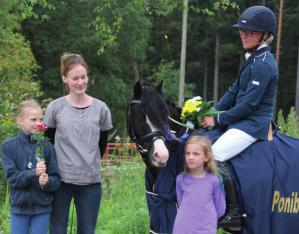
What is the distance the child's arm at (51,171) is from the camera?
433 centimetres

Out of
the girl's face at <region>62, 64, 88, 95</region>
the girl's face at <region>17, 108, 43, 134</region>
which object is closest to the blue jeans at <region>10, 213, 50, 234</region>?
the girl's face at <region>17, 108, 43, 134</region>

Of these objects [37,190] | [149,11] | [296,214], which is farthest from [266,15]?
[149,11]

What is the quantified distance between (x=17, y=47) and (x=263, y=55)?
70.8ft

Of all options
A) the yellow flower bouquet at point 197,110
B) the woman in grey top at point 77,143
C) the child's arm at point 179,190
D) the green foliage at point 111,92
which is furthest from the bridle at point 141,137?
the green foliage at point 111,92

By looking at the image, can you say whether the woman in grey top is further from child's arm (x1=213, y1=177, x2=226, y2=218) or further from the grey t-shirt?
child's arm (x1=213, y1=177, x2=226, y2=218)

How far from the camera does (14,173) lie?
14.3ft

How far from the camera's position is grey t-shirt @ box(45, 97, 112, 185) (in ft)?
14.7

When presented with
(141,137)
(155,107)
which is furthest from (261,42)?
(141,137)

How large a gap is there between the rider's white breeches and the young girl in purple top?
0.29 meters

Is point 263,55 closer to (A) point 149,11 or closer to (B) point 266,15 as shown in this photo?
(B) point 266,15

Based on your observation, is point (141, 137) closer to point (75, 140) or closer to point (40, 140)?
point (75, 140)

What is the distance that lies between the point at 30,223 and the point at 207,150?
5.34 ft

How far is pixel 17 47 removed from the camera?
25000 mm

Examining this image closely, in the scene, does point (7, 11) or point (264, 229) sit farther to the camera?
point (7, 11)
